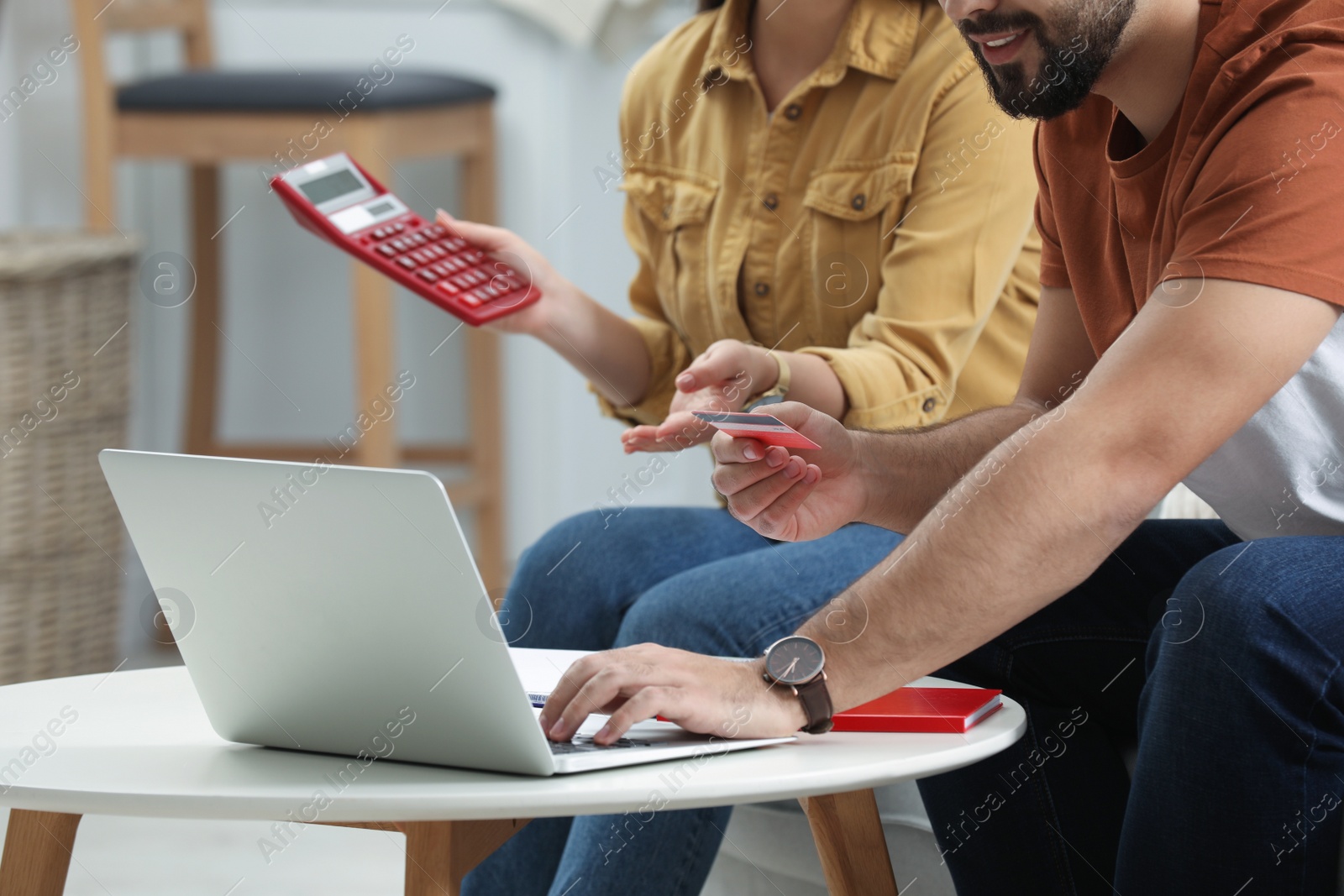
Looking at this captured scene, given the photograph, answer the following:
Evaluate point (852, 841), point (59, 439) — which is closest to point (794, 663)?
point (852, 841)

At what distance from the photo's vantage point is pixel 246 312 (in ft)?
6.70

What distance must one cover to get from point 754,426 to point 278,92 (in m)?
1.26

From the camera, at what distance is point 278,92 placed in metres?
1.72

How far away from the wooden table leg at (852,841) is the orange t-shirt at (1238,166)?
27cm

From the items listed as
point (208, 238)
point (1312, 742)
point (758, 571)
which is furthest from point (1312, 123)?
point (208, 238)

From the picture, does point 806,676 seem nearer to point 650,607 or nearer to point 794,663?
point 794,663

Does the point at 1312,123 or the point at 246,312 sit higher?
the point at 1312,123

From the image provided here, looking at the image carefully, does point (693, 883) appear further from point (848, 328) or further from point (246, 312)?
point (246, 312)

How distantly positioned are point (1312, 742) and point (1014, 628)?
21 centimetres

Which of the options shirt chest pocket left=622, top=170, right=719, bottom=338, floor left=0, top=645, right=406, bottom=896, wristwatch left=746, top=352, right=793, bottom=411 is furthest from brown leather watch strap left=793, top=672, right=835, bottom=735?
floor left=0, top=645, right=406, bottom=896

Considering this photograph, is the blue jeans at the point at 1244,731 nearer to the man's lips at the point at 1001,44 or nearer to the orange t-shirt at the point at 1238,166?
the orange t-shirt at the point at 1238,166

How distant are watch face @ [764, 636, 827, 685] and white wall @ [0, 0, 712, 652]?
135 centimetres

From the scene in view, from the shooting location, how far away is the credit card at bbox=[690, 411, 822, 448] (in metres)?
0.62

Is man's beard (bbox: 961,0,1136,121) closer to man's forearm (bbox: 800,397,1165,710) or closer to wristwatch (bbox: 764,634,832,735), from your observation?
man's forearm (bbox: 800,397,1165,710)
